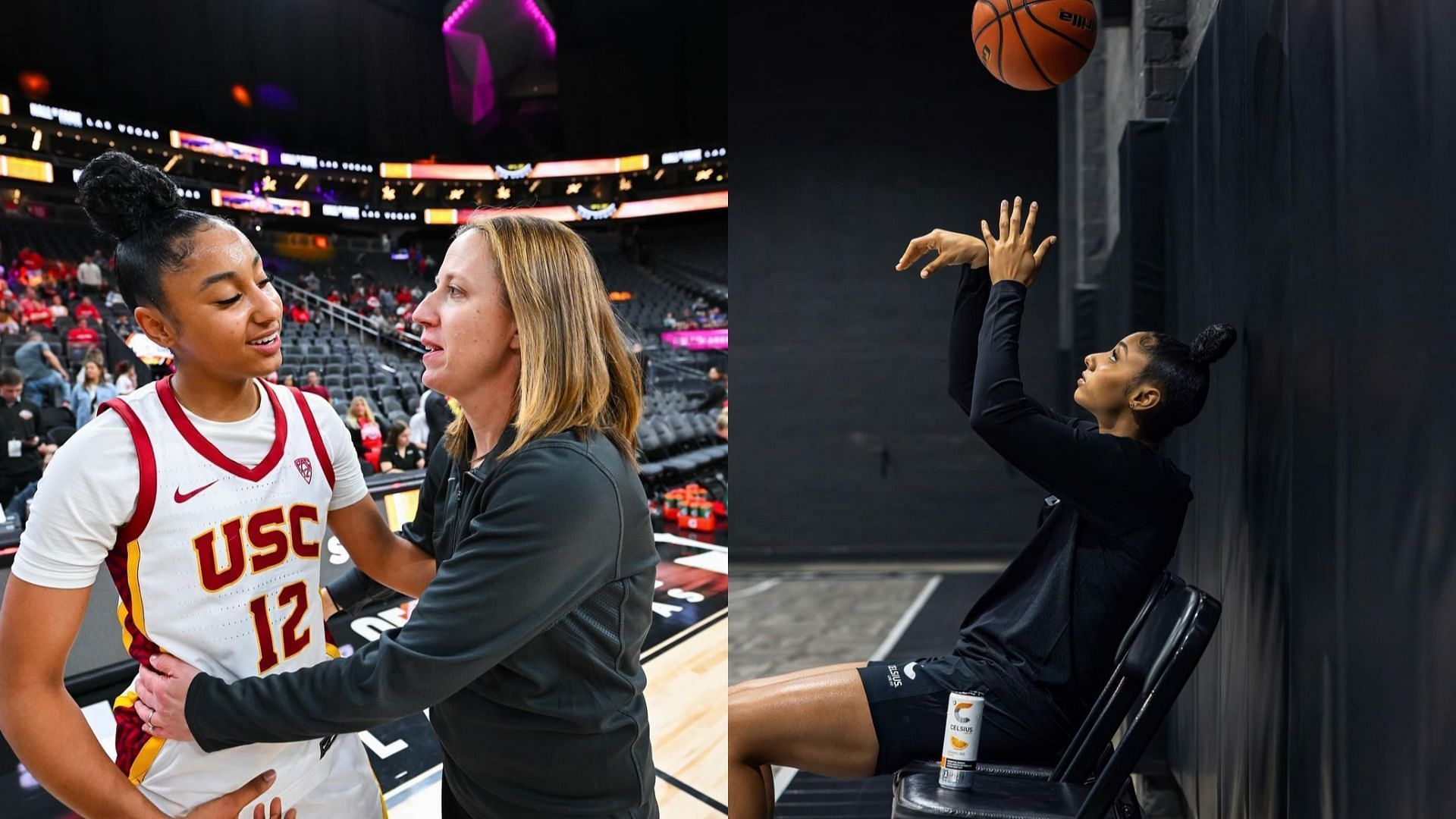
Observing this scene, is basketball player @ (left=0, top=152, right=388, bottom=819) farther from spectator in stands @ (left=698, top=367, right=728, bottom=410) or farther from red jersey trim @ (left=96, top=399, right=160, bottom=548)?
spectator in stands @ (left=698, top=367, right=728, bottom=410)

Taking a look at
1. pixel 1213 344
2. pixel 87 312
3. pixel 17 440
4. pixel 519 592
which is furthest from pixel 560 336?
pixel 87 312

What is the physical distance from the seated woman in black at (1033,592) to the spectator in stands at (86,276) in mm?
6494

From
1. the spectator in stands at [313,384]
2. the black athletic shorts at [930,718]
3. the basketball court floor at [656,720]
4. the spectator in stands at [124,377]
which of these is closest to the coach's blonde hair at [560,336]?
the black athletic shorts at [930,718]

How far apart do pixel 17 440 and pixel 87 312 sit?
82.0 inches

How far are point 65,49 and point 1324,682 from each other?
5779 mm

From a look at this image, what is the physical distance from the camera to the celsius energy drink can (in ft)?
5.23

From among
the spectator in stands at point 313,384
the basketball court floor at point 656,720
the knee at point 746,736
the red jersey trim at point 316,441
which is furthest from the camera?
the spectator in stands at point 313,384

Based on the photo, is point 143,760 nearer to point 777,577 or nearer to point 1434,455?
point 1434,455

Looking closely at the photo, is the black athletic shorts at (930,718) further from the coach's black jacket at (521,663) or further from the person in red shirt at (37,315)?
the person in red shirt at (37,315)

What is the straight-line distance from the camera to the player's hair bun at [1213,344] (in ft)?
5.79

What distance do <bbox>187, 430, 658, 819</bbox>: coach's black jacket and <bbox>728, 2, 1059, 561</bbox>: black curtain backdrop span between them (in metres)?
6.48

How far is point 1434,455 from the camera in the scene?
90 centimetres

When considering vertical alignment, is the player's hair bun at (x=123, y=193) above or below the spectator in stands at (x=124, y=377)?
above

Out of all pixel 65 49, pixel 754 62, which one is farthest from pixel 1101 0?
pixel 65 49
